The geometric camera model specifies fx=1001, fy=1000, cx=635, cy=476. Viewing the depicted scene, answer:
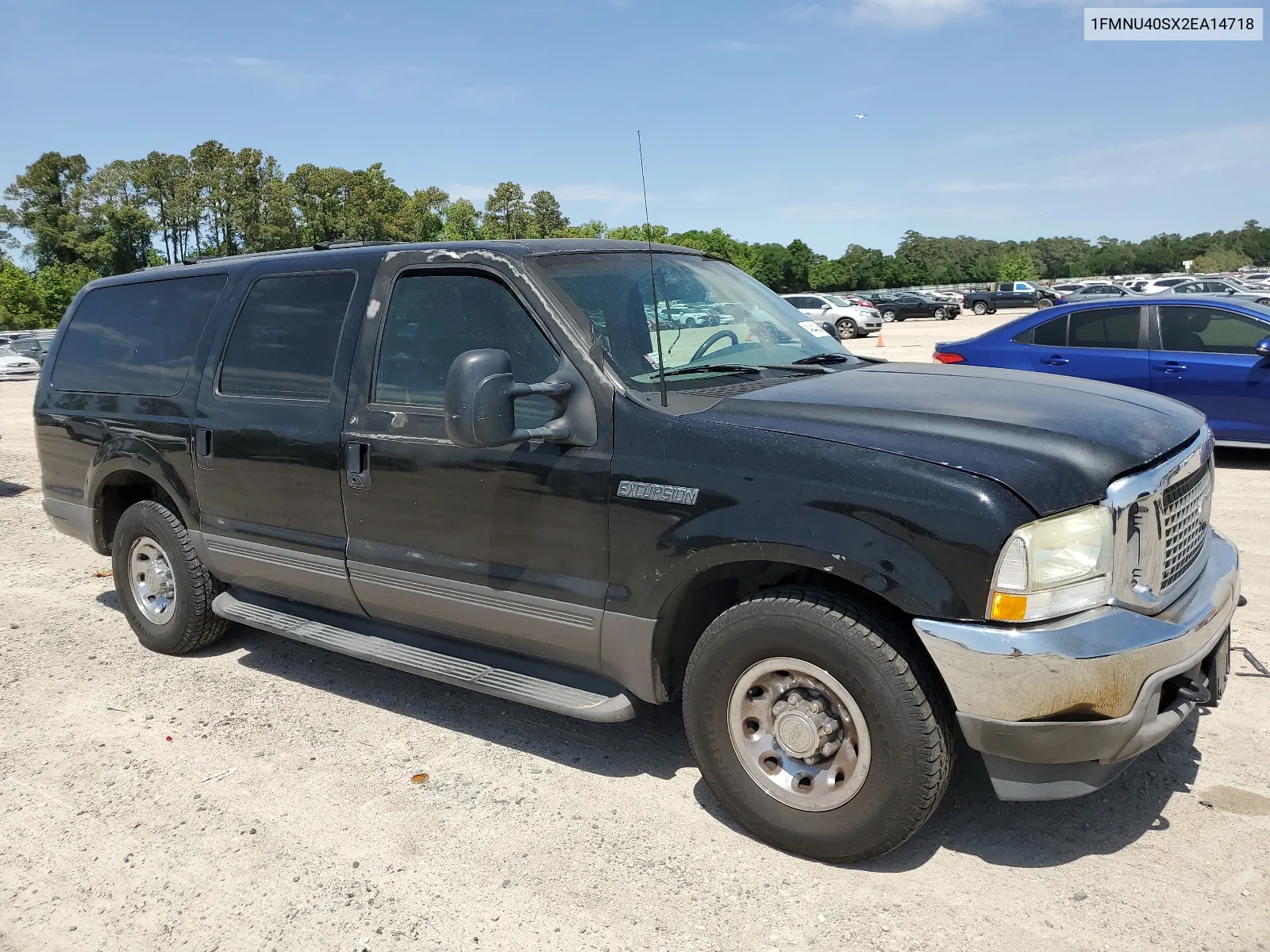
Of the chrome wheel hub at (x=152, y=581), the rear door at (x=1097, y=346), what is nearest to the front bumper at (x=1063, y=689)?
the chrome wheel hub at (x=152, y=581)

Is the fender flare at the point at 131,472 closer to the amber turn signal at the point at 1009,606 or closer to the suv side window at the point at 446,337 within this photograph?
the suv side window at the point at 446,337

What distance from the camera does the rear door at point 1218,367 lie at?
8883 millimetres

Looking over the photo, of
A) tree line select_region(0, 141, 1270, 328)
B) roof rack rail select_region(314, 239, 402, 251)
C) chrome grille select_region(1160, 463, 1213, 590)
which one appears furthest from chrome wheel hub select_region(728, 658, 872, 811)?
tree line select_region(0, 141, 1270, 328)

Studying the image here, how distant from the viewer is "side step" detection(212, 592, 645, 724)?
3574 mm

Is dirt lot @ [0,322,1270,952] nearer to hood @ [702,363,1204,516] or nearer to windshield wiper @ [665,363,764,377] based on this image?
hood @ [702,363,1204,516]

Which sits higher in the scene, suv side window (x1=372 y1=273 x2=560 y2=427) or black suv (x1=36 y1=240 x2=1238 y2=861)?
suv side window (x1=372 y1=273 x2=560 y2=427)

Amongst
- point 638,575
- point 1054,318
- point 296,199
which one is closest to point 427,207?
point 296,199

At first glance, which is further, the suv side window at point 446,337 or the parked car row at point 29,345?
the parked car row at point 29,345

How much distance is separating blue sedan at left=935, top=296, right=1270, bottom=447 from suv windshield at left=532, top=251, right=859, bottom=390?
510 centimetres

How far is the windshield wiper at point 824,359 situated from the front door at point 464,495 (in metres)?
1.14

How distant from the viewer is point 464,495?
12.5 feet

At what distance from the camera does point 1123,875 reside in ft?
10.2

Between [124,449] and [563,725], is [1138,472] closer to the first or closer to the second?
[563,725]

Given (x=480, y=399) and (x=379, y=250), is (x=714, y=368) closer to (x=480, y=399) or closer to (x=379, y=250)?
(x=480, y=399)
